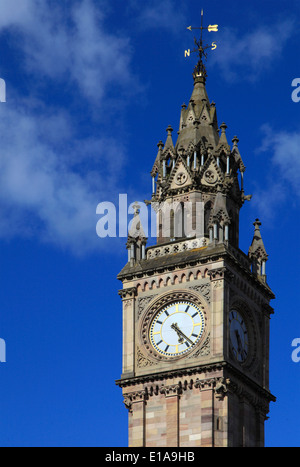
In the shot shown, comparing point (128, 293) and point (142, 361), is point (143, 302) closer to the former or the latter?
point (128, 293)

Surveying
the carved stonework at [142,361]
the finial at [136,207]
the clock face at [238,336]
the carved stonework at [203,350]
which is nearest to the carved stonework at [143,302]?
the carved stonework at [142,361]

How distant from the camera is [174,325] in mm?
102688

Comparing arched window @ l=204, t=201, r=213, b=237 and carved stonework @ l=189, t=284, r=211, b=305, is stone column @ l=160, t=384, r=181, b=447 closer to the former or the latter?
carved stonework @ l=189, t=284, r=211, b=305

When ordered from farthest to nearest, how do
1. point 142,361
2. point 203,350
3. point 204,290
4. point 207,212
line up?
point 207,212
point 142,361
point 204,290
point 203,350

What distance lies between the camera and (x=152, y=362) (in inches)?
4033

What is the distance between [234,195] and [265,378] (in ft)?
37.8

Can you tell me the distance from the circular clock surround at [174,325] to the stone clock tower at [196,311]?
0.06 meters

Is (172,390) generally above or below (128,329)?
below

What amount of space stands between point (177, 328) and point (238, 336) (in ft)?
11.9

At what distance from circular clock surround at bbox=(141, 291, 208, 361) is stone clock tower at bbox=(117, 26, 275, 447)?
6cm

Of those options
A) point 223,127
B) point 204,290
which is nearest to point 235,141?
point 223,127

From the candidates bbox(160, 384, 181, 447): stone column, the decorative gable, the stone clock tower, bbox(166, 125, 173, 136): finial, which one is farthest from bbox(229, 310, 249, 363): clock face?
bbox(166, 125, 173, 136): finial
